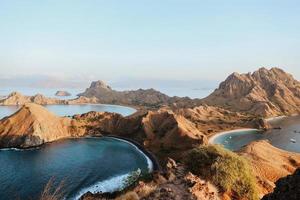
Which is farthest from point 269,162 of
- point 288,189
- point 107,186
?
point 288,189

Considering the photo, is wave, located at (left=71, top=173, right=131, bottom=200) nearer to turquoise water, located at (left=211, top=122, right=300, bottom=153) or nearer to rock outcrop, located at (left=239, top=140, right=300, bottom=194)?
rock outcrop, located at (left=239, top=140, right=300, bottom=194)

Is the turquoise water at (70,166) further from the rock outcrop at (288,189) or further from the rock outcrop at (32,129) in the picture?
the rock outcrop at (288,189)

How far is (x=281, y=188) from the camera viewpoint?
66.6 ft

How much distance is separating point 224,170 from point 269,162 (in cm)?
2615

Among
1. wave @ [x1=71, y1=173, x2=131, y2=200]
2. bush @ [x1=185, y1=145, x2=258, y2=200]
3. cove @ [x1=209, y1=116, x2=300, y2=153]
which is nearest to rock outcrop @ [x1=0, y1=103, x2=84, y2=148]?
wave @ [x1=71, y1=173, x2=131, y2=200]

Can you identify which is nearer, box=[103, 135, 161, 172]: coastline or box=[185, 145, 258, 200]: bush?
box=[185, 145, 258, 200]: bush

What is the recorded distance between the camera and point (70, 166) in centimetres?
8881

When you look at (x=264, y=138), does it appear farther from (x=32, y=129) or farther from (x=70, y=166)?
(x=32, y=129)

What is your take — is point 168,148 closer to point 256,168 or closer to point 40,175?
point 40,175

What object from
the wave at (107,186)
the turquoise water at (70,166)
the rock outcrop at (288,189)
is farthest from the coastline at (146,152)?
the rock outcrop at (288,189)

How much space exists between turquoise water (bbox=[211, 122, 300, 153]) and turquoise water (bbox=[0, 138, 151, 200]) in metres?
43.0

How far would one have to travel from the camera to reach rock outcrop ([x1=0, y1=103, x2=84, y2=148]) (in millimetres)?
115312

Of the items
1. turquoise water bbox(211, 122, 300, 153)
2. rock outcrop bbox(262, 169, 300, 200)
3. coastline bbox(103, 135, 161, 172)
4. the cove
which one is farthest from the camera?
the cove

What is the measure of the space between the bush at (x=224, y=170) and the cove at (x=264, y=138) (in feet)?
274
